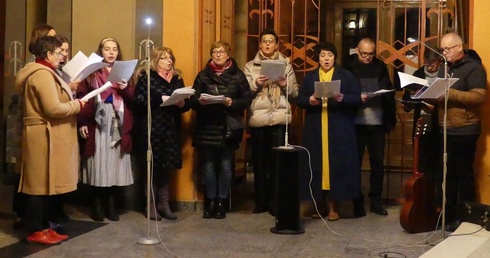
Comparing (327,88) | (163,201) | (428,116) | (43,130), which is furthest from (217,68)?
(428,116)

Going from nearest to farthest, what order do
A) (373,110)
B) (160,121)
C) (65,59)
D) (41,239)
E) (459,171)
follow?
(41,239) < (65,59) < (459,171) < (160,121) < (373,110)

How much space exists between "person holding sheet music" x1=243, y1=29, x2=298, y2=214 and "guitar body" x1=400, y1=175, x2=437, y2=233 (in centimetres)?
116

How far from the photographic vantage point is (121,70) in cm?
514

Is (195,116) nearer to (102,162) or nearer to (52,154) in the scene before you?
(102,162)

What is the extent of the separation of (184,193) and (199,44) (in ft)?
4.20

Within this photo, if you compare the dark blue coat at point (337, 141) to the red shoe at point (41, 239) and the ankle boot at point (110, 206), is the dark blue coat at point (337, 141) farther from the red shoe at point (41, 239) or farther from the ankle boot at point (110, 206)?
Result: the red shoe at point (41, 239)

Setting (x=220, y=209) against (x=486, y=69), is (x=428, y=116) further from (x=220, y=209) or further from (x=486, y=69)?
(x=220, y=209)

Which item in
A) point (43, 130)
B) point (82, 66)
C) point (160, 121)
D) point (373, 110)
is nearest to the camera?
point (43, 130)

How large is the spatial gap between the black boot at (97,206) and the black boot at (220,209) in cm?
92

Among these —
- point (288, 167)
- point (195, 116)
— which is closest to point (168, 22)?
point (195, 116)

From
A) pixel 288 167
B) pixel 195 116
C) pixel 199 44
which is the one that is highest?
pixel 199 44

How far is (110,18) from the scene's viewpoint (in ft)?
19.7

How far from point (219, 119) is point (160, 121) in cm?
47

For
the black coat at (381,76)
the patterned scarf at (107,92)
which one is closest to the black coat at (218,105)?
the patterned scarf at (107,92)
